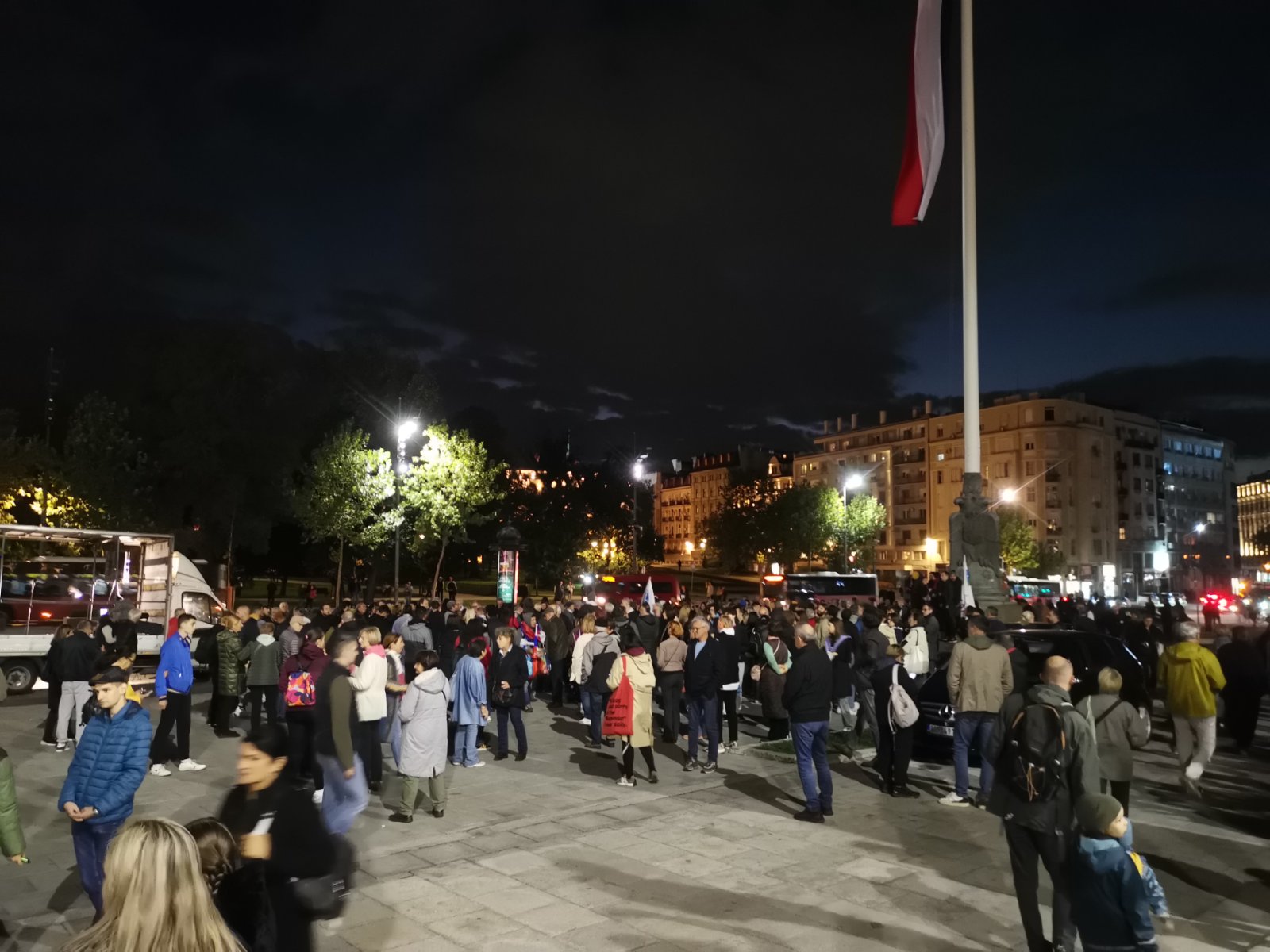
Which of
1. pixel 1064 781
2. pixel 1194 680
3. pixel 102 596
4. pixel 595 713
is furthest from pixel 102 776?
pixel 102 596

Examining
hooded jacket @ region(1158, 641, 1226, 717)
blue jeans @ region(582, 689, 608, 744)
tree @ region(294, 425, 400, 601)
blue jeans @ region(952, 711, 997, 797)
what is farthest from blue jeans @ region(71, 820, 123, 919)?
tree @ region(294, 425, 400, 601)

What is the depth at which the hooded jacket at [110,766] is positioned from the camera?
5.69 metres

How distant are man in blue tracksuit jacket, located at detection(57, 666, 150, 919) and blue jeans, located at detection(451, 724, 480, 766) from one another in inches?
246

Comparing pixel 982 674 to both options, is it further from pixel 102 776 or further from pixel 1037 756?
pixel 102 776

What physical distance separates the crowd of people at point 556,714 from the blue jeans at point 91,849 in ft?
0.04

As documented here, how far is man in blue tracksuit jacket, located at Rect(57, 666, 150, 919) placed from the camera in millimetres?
5684

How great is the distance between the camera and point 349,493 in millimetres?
38188

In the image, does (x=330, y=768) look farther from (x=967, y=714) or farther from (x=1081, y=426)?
(x=1081, y=426)

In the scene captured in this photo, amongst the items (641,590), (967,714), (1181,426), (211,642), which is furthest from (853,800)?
(1181,426)

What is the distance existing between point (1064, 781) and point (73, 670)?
12.3m

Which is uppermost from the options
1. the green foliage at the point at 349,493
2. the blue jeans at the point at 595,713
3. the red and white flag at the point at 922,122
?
the red and white flag at the point at 922,122

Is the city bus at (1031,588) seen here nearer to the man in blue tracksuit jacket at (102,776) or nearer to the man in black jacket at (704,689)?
the man in black jacket at (704,689)

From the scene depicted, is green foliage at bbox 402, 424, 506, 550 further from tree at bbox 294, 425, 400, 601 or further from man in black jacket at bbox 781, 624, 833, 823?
man in black jacket at bbox 781, 624, 833, 823

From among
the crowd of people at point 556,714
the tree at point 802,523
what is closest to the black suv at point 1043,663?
the crowd of people at point 556,714
